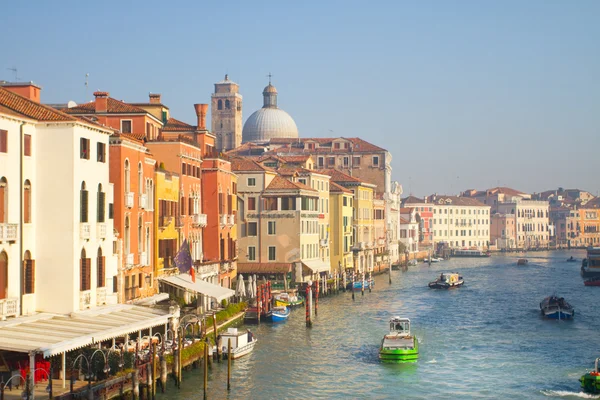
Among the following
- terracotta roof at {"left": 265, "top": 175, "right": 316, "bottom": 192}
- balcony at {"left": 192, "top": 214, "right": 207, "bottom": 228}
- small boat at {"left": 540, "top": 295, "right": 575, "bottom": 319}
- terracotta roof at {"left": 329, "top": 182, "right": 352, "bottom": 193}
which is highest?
terracotta roof at {"left": 329, "top": 182, "right": 352, "bottom": 193}

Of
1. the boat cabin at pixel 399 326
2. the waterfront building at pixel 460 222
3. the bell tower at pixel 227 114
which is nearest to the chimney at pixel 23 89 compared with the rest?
the boat cabin at pixel 399 326

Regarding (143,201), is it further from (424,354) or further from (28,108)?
(424,354)

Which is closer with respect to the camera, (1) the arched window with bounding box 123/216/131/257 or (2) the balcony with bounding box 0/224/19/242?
(2) the balcony with bounding box 0/224/19/242

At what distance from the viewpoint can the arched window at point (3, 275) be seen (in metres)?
21.5

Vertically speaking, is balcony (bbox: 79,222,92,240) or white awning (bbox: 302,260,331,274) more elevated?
balcony (bbox: 79,222,92,240)

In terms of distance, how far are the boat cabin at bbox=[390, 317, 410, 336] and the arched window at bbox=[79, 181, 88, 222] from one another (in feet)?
41.3

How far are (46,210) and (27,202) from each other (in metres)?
0.57

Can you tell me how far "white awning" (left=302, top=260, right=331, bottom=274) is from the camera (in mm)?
53594

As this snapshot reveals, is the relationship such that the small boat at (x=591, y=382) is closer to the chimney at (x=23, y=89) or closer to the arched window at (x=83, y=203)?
the arched window at (x=83, y=203)

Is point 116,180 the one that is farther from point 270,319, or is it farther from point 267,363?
point 270,319

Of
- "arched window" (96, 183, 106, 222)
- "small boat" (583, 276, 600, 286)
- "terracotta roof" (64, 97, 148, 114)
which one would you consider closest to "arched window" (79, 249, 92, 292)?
"arched window" (96, 183, 106, 222)

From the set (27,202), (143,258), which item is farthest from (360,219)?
(27,202)

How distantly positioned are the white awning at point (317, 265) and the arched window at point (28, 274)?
1205 inches

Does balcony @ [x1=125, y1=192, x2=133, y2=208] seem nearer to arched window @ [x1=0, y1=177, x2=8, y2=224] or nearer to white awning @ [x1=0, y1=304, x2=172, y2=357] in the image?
white awning @ [x1=0, y1=304, x2=172, y2=357]
